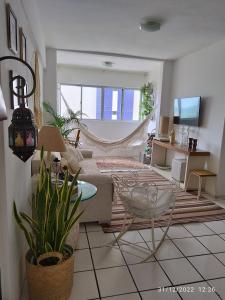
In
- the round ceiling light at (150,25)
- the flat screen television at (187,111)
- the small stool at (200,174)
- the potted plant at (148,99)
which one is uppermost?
the round ceiling light at (150,25)

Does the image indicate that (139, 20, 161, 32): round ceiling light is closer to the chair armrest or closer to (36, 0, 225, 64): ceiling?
(36, 0, 225, 64): ceiling

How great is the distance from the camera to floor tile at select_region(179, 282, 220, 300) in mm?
1454

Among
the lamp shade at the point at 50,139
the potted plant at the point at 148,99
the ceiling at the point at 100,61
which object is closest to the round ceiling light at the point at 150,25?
the ceiling at the point at 100,61

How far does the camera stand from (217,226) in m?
2.40

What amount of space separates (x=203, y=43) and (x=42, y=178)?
10.6ft

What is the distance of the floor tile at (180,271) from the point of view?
1606 mm

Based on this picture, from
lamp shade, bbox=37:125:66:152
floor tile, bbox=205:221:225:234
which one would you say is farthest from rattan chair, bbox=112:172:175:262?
floor tile, bbox=205:221:225:234

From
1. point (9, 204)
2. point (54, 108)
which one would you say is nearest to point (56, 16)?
point (54, 108)

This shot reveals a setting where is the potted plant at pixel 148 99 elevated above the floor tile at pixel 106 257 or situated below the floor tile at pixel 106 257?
above

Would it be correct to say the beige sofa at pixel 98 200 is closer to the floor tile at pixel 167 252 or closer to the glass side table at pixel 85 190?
the glass side table at pixel 85 190

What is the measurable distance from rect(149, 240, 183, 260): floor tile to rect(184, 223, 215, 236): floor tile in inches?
14.7

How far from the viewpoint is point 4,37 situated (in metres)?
1.05

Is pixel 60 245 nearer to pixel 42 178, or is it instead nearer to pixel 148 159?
pixel 42 178

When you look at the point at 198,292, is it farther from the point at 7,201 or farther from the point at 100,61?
the point at 100,61
